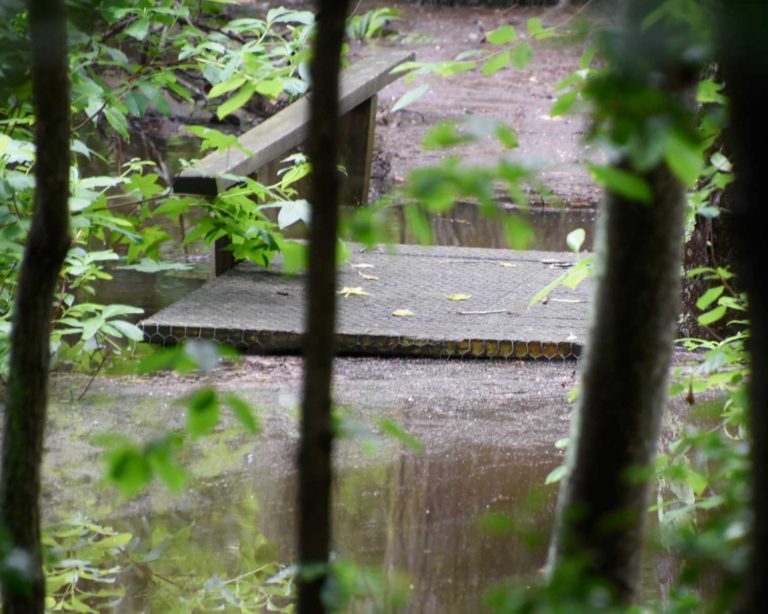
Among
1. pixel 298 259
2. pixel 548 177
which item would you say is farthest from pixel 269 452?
pixel 548 177

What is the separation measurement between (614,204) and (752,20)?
496 mm

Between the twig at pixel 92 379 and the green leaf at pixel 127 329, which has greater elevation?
the green leaf at pixel 127 329

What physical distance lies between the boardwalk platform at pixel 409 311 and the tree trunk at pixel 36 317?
3829 millimetres

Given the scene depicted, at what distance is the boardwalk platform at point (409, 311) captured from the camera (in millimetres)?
5434

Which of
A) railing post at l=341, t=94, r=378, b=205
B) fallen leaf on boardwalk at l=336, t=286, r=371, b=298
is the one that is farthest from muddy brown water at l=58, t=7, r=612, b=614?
railing post at l=341, t=94, r=378, b=205

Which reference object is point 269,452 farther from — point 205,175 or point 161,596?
point 205,175

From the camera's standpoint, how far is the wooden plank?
512 centimetres

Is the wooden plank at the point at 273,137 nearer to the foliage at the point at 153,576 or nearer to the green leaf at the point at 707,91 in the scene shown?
the green leaf at the point at 707,91

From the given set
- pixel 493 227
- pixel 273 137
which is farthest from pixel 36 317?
pixel 493 227

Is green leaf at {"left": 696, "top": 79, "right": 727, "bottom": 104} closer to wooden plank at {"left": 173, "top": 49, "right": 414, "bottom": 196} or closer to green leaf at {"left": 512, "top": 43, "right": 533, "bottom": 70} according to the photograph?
green leaf at {"left": 512, "top": 43, "right": 533, "bottom": 70}

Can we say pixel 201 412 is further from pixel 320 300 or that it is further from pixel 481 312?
pixel 481 312

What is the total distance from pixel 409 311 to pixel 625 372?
445 centimetres

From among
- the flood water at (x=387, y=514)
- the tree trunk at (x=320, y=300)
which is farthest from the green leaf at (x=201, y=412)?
the flood water at (x=387, y=514)

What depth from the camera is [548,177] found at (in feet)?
35.7
